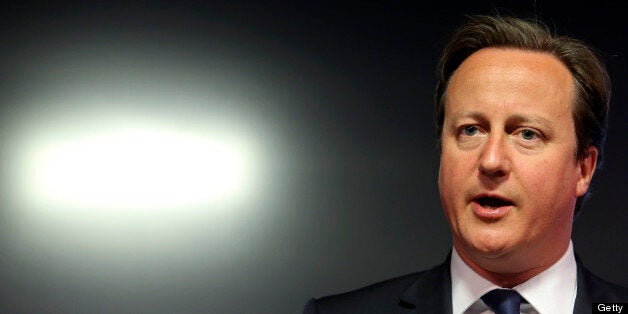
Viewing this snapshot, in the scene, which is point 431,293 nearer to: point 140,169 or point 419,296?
point 419,296

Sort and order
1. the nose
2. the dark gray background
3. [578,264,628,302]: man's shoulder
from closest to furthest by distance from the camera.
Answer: the nose → [578,264,628,302]: man's shoulder → the dark gray background

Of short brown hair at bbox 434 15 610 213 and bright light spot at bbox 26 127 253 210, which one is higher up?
bright light spot at bbox 26 127 253 210

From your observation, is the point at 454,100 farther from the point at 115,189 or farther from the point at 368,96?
the point at 115,189

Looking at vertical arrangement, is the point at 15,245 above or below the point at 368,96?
above

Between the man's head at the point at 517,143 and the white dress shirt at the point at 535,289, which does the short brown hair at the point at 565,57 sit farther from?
the white dress shirt at the point at 535,289

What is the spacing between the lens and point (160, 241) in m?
2.09

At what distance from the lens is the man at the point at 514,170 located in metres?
1.30

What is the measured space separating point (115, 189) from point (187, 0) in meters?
0.44

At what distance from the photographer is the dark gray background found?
2.07 meters

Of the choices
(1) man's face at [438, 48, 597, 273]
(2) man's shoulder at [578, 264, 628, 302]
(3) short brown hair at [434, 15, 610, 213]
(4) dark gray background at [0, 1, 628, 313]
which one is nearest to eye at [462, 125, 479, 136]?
(1) man's face at [438, 48, 597, 273]

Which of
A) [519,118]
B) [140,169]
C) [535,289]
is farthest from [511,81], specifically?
[140,169]

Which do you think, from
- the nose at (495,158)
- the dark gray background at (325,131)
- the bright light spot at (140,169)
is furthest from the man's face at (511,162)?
the bright light spot at (140,169)

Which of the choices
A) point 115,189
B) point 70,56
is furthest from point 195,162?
point 70,56

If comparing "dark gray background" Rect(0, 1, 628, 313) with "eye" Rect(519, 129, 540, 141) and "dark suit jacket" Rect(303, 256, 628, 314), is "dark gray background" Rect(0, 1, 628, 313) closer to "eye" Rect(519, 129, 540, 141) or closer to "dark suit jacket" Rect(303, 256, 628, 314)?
"dark suit jacket" Rect(303, 256, 628, 314)
